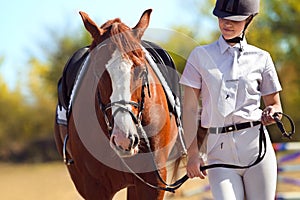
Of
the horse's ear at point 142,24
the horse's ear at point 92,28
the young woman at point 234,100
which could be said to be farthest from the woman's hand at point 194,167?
the horse's ear at point 92,28

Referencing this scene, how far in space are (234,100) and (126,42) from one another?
861mm

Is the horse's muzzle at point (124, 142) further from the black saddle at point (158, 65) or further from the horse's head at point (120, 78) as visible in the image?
the black saddle at point (158, 65)

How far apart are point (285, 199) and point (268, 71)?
5.05m

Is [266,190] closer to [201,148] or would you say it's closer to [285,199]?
[201,148]

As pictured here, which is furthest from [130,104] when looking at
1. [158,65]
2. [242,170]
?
[158,65]

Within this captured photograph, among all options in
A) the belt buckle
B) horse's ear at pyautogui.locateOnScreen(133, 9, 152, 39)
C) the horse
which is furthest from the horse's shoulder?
the belt buckle

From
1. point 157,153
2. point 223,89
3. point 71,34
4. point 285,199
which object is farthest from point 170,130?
point 71,34

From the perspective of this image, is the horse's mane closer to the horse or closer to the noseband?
the horse

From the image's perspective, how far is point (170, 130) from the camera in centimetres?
506

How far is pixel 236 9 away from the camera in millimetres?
3877

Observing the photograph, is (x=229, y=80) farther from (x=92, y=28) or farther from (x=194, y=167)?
(x=92, y=28)

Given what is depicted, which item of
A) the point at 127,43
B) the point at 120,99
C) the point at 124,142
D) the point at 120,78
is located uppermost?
the point at 127,43

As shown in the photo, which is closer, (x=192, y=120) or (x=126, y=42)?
(x=192, y=120)

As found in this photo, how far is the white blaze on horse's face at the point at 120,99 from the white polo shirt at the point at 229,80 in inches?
15.5
